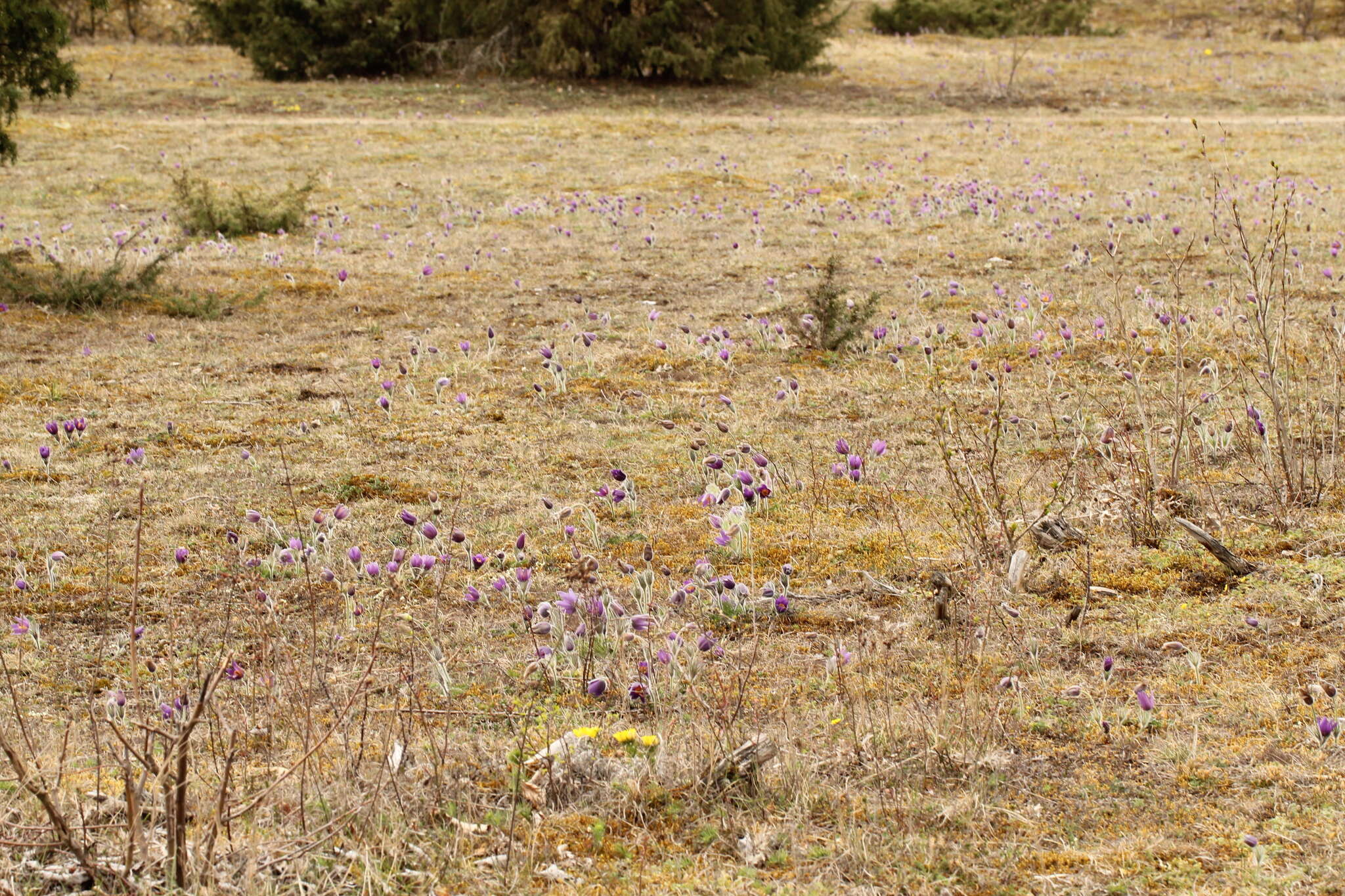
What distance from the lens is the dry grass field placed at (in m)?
3.26

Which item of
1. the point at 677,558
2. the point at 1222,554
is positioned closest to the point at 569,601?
the point at 677,558

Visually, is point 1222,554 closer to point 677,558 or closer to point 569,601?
point 677,558

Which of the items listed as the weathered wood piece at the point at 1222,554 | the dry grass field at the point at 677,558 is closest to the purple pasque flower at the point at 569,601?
the dry grass field at the point at 677,558

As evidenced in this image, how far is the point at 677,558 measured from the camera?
18.4 ft

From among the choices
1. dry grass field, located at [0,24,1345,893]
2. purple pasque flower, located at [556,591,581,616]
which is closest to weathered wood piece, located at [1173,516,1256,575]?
dry grass field, located at [0,24,1345,893]

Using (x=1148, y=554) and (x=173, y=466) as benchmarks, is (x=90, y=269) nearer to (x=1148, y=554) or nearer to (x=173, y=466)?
(x=173, y=466)

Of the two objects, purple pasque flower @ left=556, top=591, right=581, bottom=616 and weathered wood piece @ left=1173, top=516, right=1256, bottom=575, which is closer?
purple pasque flower @ left=556, top=591, right=581, bottom=616

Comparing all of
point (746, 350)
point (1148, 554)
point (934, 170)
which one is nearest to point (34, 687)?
point (1148, 554)

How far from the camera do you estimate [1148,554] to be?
208 inches

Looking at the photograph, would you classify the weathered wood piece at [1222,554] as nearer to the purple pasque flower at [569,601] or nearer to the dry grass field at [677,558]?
the dry grass field at [677,558]

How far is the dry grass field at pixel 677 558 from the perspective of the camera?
3.26 metres

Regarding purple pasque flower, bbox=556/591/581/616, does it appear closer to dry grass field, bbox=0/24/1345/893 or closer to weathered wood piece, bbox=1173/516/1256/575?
dry grass field, bbox=0/24/1345/893

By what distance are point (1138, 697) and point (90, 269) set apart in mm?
10415

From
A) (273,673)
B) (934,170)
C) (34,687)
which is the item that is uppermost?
(934,170)
